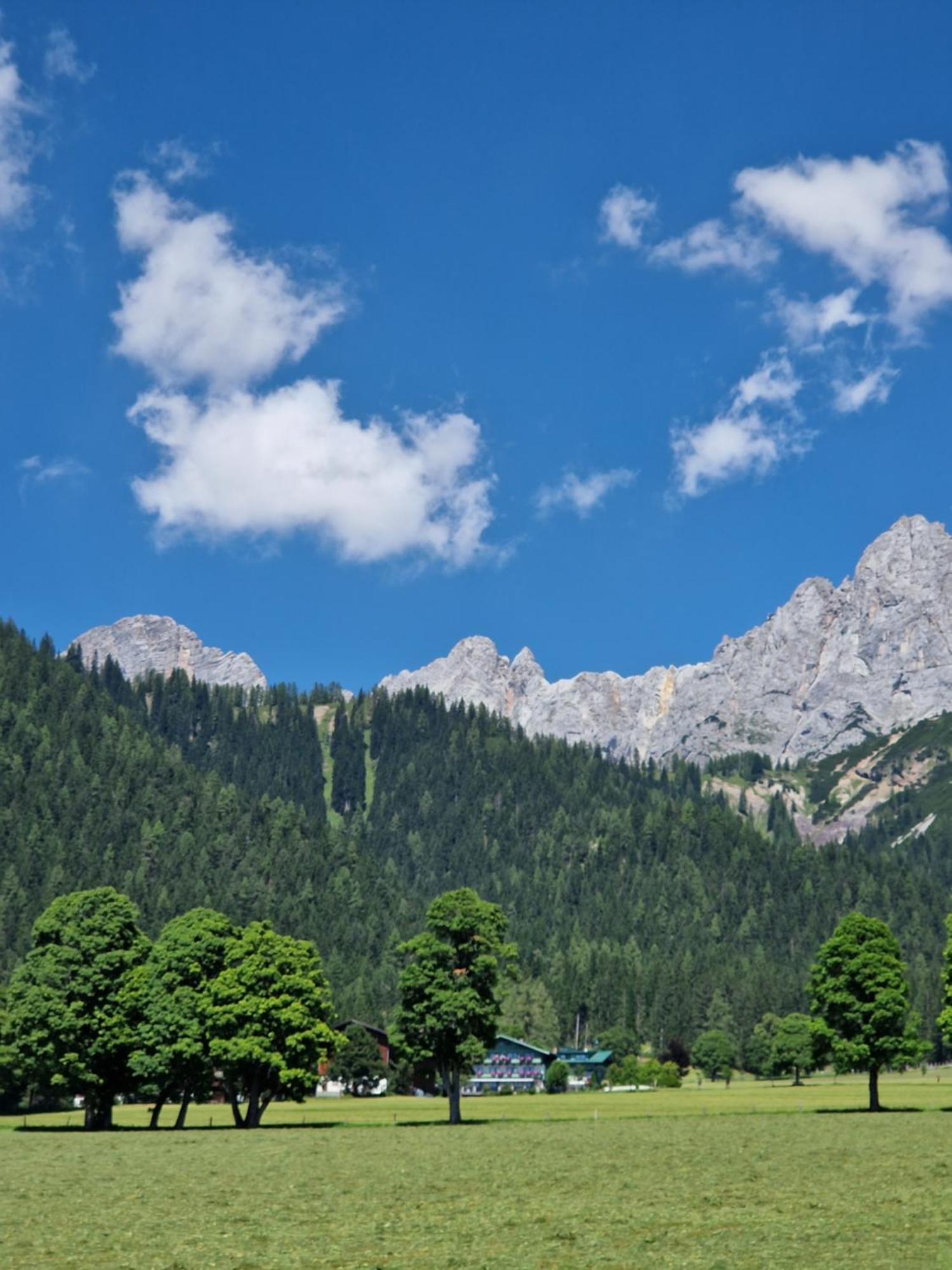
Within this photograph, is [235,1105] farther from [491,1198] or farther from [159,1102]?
[491,1198]

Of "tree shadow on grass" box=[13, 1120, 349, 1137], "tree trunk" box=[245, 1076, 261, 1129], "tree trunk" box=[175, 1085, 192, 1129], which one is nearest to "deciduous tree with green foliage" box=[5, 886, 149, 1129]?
"tree shadow on grass" box=[13, 1120, 349, 1137]

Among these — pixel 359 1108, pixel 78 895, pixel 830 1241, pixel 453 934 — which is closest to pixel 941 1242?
pixel 830 1241

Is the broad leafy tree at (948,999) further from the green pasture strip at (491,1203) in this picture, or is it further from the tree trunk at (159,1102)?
the tree trunk at (159,1102)

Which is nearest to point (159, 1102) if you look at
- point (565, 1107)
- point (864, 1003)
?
point (565, 1107)

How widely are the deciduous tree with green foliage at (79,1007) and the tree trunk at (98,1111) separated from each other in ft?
0.24

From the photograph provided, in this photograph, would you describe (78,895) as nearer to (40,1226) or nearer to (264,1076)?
(264,1076)

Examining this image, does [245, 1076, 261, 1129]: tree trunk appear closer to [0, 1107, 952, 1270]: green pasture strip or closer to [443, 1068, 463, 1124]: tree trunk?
[443, 1068, 463, 1124]: tree trunk

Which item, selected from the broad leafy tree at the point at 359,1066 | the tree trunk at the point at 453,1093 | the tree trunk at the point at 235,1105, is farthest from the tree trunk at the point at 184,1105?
the broad leafy tree at the point at 359,1066

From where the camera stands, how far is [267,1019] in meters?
90.8

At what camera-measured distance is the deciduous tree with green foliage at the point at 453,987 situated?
306 feet

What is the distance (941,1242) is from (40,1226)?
24.6 m

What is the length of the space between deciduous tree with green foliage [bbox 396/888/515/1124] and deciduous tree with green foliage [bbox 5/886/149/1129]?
20206 mm

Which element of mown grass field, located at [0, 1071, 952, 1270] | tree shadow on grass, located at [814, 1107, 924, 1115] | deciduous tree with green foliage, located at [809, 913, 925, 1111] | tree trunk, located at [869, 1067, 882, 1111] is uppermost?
deciduous tree with green foliage, located at [809, 913, 925, 1111]

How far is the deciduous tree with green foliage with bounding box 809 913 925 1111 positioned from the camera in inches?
3920
